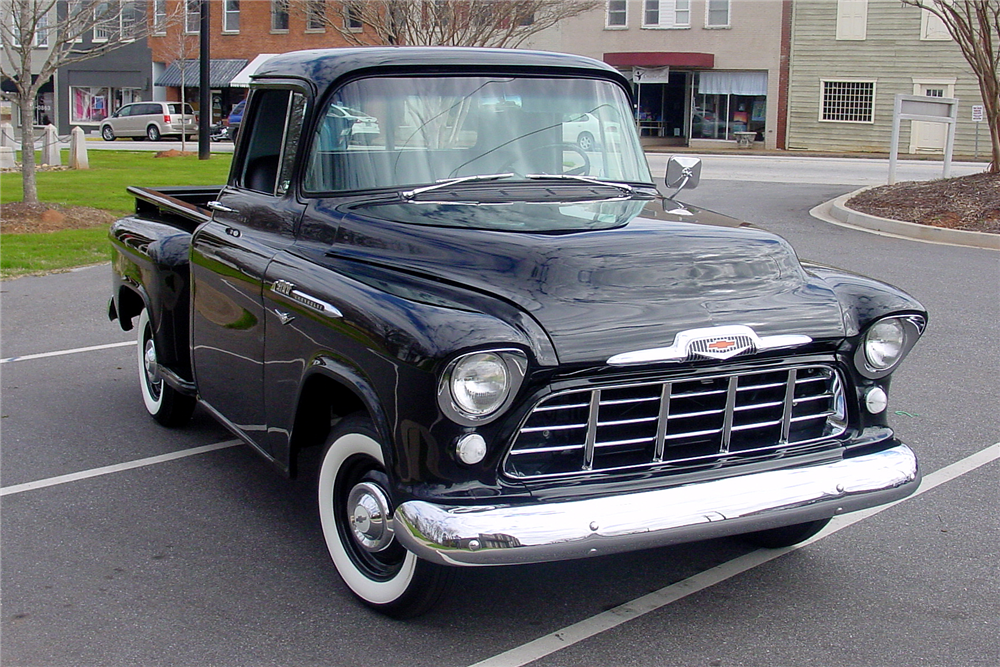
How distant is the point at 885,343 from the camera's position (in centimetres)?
385

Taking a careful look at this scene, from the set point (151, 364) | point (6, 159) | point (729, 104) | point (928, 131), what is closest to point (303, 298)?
point (151, 364)

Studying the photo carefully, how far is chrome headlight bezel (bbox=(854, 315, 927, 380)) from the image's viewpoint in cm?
379

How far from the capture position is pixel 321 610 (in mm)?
3803

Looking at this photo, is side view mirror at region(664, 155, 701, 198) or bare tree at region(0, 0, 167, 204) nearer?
side view mirror at region(664, 155, 701, 198)

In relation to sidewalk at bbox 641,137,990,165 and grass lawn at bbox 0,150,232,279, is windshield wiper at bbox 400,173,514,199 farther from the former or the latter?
sidewalk at bbox 641,137,990,165

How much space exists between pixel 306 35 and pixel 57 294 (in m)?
39.0

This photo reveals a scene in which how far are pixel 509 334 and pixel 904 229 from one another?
12.1m

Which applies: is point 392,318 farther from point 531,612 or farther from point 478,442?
point 531,612

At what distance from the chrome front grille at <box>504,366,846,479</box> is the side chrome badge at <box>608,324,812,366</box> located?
0.31ft

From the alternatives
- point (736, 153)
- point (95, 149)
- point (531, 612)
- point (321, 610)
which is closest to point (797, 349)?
point (531, 612)

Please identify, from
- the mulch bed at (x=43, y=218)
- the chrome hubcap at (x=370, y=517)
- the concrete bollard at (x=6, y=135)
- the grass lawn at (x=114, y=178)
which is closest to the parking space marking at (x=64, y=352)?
the chrome hubcap at (x=370, y=517)

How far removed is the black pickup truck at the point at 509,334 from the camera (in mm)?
3264

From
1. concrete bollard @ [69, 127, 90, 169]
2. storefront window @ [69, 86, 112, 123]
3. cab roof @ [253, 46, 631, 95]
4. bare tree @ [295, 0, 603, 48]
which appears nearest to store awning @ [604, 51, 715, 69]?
bare tree @ [295, 0, 603, 48]

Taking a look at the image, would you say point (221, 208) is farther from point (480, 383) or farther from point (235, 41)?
point (235, 41)
